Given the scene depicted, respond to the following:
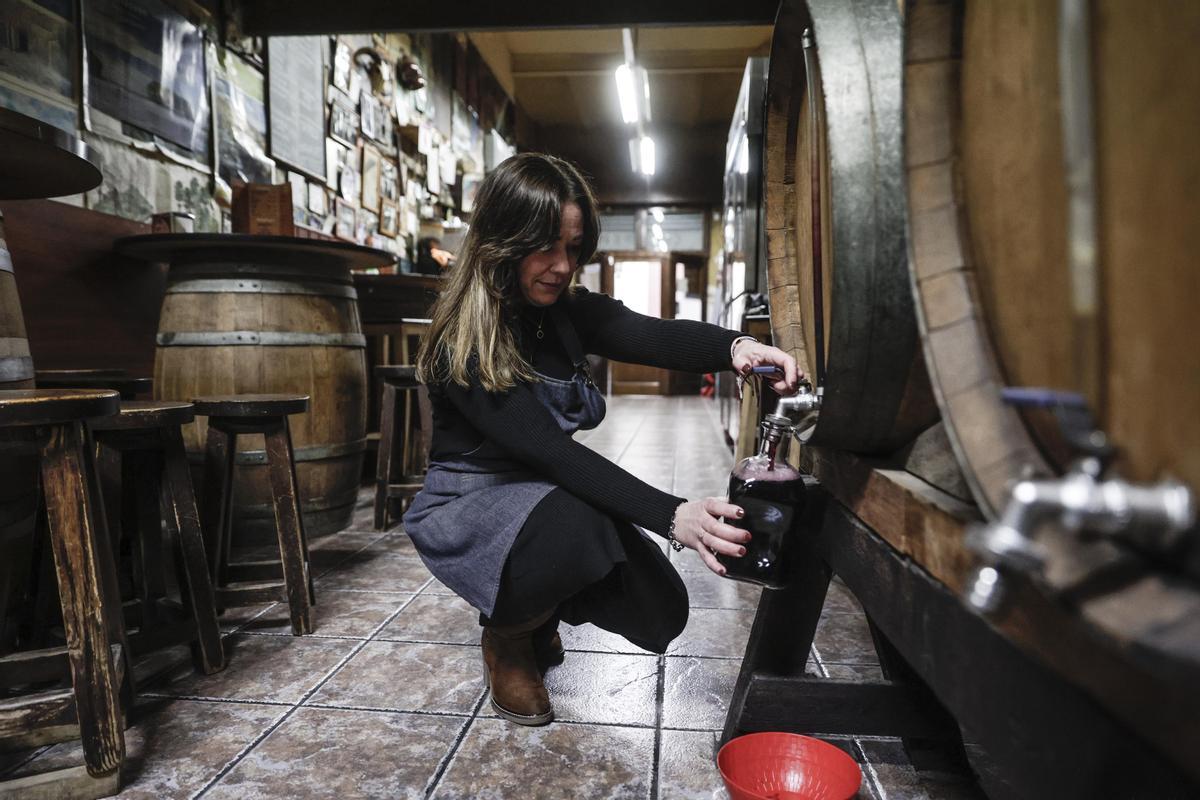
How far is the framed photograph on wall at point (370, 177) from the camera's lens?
19.2 ft

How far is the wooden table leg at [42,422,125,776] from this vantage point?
1442mm

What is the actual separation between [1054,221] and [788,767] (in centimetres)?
115

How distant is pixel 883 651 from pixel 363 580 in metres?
1.95

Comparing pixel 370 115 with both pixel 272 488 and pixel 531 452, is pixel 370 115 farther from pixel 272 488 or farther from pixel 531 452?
→ pixel 531 452

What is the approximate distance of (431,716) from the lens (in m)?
1.81

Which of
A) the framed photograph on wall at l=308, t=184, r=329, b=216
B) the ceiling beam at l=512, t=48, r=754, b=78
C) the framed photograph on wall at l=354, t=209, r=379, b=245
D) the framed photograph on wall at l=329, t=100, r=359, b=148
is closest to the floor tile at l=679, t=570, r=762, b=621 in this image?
the framed photograph on wall at l=308, t=184, r=329, b=216

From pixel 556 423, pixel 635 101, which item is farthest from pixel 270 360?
pixel 635 101

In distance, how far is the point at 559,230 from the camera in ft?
5.52

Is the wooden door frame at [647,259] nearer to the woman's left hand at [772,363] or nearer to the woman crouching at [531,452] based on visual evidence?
the woman crouching at [531,452]

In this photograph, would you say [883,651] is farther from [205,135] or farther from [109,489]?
[205,135]

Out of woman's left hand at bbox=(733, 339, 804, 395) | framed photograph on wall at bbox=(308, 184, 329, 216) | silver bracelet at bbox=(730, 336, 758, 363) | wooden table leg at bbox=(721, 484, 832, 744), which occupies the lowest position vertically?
wooden table leg at bbox=(721, 484, 832, 744)

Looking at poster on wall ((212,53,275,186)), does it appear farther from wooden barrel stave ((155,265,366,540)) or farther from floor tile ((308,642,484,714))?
floor tile ((308,642,484,714))

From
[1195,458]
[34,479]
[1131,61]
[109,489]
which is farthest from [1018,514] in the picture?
[109,489]

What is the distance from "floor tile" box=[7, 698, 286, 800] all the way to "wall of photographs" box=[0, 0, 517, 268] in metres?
1.36
